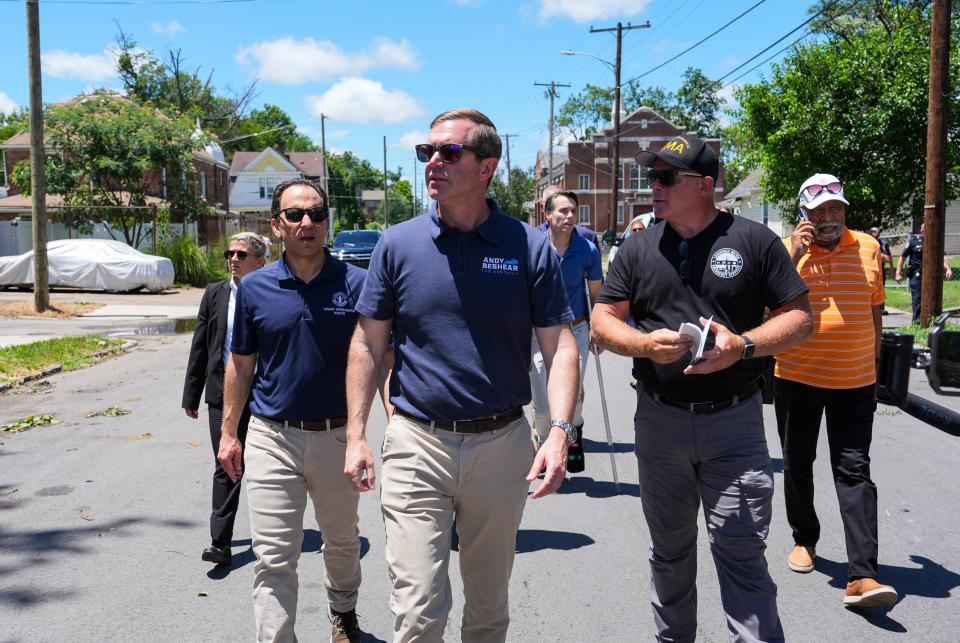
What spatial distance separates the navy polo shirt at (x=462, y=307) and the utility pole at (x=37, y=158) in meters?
19.0

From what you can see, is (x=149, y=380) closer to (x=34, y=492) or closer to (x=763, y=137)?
(x=34, y=492)

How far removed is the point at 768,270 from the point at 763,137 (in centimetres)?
2480

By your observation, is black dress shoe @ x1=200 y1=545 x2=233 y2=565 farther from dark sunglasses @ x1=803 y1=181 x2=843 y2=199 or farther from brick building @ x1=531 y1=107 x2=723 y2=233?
brick building @ x1=531 y1=107 x2=723 y2=233

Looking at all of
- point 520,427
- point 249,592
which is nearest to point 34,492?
point 249,592

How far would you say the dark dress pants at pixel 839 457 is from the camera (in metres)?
4.36

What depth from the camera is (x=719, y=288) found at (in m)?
3.42

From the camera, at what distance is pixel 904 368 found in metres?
3.79

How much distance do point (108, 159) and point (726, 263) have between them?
32.4m

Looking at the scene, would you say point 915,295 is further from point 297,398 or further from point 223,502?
point 297,398

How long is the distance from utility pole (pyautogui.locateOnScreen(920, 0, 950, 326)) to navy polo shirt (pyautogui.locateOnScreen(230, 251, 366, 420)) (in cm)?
1284

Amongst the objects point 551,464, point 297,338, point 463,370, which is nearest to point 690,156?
point 463,370

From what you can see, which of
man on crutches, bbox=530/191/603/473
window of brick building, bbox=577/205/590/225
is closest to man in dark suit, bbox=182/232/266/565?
man on crutches, bbox=530/191/603/473

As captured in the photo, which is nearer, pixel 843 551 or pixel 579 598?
pixel 579 598

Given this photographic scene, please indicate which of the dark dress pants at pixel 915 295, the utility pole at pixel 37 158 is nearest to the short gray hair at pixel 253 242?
the dark dress pants at pixel 915 295
